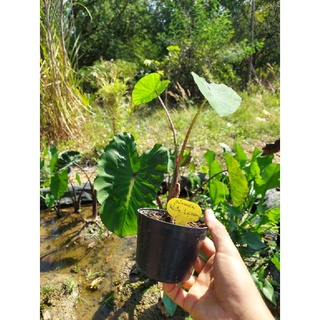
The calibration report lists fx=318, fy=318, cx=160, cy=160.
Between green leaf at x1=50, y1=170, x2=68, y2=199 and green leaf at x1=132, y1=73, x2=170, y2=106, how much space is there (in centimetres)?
85

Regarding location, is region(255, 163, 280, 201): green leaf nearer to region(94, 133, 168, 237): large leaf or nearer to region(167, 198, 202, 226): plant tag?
region(94, 133, 168, 237): large leaf

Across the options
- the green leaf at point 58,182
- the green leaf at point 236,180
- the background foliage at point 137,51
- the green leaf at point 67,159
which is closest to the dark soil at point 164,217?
the green leaf at point 236,180

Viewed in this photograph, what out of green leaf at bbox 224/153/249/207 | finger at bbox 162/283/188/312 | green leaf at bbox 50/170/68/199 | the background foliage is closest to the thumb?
finger at bbox 162/283/188/312

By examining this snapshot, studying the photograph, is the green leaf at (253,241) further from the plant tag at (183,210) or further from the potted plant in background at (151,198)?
the plant tag at (183,210)

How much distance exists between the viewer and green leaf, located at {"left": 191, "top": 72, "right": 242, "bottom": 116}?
88 centimetres

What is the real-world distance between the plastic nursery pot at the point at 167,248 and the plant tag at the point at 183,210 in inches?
1.4

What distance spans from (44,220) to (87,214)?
1.02 feet

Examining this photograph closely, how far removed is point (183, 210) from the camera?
34.5 inches

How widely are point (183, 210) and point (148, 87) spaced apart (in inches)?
23.9

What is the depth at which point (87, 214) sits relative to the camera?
238cm

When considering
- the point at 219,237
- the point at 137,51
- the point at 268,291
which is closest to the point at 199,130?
the point at 268,291

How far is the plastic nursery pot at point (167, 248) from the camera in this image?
87 centimetres

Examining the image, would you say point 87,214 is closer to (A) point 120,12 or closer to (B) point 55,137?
(B) point 55,137

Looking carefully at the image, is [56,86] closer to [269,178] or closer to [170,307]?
[269,178]
